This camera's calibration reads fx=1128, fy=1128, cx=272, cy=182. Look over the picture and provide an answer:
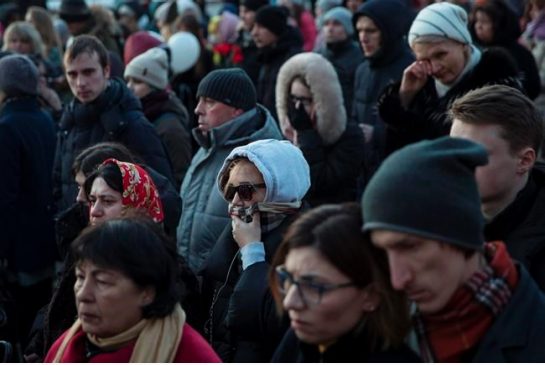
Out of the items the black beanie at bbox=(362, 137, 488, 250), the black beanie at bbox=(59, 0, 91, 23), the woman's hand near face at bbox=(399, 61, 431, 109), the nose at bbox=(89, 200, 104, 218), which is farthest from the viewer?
the black beanie at bbox=(59, 0, 91, 23)

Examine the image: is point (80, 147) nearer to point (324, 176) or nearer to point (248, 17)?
point (324, 176)

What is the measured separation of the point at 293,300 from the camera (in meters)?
2.95

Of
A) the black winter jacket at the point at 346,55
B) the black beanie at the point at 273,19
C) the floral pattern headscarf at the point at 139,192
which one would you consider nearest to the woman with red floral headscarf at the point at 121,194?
the floral pattern headscarf at the point at 139,192

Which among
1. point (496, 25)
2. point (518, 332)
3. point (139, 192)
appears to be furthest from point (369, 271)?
point (496, 25)

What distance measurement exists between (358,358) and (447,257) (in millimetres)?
381

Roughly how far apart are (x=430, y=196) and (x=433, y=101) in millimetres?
3305

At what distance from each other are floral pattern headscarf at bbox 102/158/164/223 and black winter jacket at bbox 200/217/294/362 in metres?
0.38

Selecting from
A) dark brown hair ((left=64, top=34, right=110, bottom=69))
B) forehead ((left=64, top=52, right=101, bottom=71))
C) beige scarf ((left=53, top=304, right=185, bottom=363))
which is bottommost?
beige scarf ((left=53, top=304, right=185, bottom=363))

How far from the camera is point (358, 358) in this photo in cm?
297

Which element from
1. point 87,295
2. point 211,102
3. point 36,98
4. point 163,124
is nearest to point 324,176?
point 211,102

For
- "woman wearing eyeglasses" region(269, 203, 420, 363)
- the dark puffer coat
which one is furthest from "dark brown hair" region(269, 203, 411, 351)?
the dark puffer coat

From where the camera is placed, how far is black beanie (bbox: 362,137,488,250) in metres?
2.77

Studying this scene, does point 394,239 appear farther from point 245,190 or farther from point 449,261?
point 245,190

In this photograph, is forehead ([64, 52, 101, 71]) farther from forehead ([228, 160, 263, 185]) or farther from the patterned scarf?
the patterned scarf
